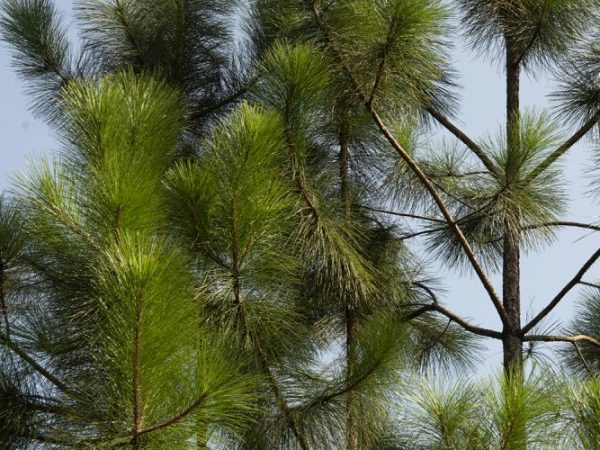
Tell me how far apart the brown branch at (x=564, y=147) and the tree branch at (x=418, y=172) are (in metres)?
0.30

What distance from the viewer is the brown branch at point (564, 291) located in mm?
4078

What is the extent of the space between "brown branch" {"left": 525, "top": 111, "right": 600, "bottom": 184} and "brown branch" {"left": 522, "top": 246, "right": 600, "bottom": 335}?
341 millimetres

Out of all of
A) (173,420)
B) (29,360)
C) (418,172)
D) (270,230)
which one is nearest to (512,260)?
(418,172)

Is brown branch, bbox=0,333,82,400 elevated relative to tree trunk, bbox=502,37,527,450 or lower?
lower

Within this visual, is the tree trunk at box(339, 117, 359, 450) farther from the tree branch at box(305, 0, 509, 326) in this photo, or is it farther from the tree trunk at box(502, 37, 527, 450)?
the tree trunk at box(502, 37, 527, 450)

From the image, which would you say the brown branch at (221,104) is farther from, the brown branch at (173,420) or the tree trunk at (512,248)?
the brown branch at (173,420)

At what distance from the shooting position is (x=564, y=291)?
411cm

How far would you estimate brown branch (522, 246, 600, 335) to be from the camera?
13.4 ft

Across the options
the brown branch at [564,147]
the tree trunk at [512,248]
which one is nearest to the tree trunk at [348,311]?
the tree trunk at [512,248]

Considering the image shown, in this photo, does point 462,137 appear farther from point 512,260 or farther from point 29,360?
point 29,360

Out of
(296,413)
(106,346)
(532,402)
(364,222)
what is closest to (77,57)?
(364,222)

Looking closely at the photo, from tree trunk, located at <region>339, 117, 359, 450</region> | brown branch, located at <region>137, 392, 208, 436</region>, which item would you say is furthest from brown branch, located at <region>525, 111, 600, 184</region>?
brown branch, located at <region>137, 392, 208, 436</region>

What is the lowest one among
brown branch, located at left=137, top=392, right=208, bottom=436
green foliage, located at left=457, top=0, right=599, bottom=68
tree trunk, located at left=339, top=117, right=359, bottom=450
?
brown branch, located at left=137, top=392, right=208, bottom=436

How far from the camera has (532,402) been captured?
288 centimetres
